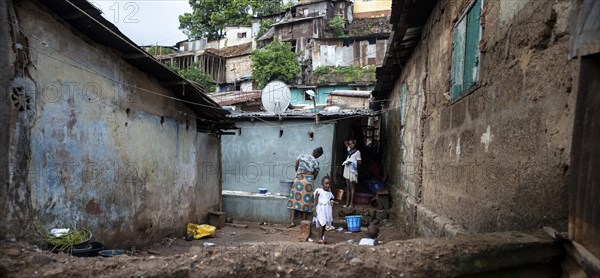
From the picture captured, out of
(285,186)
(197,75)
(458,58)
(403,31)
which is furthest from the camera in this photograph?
(197,75)

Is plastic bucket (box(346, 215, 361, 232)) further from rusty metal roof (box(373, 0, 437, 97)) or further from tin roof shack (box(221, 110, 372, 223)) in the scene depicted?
rusty metal roof (box(373, 0, 437, 97))

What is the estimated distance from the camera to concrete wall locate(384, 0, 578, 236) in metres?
2.21

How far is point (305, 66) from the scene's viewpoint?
1189 inches

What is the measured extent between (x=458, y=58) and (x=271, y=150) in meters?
8.33

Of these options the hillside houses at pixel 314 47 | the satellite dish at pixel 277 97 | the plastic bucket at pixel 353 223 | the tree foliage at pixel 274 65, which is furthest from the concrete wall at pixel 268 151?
the tree foliage at pixel 274 65

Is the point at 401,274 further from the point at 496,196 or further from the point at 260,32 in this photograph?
the point at 260,32

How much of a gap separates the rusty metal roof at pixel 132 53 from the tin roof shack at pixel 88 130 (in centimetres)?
2

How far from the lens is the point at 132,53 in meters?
6.01

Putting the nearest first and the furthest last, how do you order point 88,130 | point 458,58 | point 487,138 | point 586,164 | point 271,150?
point 586,164 → point 487,138 → point 458,58 → point 88,130 → point 271,150

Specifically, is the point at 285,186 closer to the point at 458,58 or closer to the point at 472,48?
the point at 458,58

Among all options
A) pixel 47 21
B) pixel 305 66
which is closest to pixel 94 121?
pixel 47 21

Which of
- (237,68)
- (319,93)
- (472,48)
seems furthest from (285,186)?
(237,68)

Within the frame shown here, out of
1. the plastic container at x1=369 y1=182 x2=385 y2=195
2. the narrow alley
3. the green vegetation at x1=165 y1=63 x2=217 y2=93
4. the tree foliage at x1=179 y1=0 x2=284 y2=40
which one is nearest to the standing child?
the narrow alley

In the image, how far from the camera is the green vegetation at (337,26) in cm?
3250
